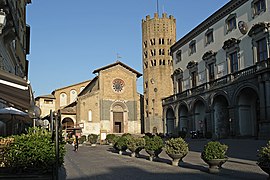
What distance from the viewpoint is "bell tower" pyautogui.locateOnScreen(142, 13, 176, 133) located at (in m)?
61.1

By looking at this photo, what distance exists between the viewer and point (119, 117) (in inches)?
2366

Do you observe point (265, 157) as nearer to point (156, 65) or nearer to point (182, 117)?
point (182, 117)

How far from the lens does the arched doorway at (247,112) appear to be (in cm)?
2972

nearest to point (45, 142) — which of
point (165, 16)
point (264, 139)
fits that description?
point (264, 139)

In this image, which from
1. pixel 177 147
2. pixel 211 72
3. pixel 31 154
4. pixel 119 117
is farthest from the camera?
pixel 119 117

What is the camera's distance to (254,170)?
468 inches

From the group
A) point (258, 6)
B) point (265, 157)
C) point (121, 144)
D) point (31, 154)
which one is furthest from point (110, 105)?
point (31, 154)

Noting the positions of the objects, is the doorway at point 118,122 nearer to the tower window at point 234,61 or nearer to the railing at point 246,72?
the tower window at point 234,61

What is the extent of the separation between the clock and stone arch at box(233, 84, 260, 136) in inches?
1321

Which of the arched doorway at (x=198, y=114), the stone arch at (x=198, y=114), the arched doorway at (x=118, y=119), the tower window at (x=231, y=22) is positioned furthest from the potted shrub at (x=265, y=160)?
the arched doorway at (x=118, y=119)

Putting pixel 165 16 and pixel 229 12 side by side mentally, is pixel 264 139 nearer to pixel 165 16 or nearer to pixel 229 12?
pixel 229 12

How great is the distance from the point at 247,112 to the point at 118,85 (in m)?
34.3

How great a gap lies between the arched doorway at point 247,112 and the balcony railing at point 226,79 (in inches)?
76.2

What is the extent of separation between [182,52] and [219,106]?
40.3 feet
